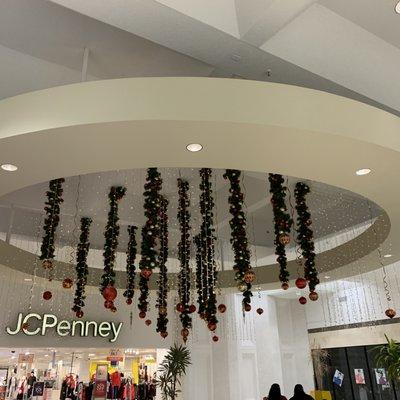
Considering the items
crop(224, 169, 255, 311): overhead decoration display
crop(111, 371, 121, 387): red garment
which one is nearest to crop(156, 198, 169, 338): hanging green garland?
crop(224, 169, 255, 311): overhead decoration display

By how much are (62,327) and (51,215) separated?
17.8 ft

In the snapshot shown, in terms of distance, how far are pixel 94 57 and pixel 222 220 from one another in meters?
4.84

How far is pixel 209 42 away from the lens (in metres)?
4.45

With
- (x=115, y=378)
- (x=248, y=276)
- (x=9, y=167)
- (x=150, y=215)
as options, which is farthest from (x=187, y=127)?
(x=115, y=378)

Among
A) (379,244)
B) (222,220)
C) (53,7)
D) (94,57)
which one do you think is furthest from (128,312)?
(53,7)

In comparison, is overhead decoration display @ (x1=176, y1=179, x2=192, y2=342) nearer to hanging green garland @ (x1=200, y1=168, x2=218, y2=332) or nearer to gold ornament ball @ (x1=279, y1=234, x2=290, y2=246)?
hanging green garland @ (x1=200, y1=168, x2=218, y2=332)

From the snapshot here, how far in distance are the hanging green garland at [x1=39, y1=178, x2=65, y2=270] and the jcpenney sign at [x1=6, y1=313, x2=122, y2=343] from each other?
4147mm

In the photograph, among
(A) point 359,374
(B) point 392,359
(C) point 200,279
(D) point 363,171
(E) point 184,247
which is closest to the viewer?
(D) point 363,171

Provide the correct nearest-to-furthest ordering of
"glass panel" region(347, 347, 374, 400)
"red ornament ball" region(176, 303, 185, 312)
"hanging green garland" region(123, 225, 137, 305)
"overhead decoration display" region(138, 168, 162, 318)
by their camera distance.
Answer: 1. "overhead decoration display" region(138, 168, 162, 318)
2. "red ornament ball" region(176, 303, 185, 312)
3. "hanging green garland" region(123, 225, 137, 305)
4. "glass panel" region(347, 347, 374, 400)

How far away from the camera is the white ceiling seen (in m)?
4.15

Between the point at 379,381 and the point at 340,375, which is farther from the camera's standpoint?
the point at 340,375

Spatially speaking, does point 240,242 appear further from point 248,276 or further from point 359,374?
point 359,374

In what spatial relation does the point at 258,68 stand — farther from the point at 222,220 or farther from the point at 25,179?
the point at 222,220

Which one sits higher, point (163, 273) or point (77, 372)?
point (163, 273)
